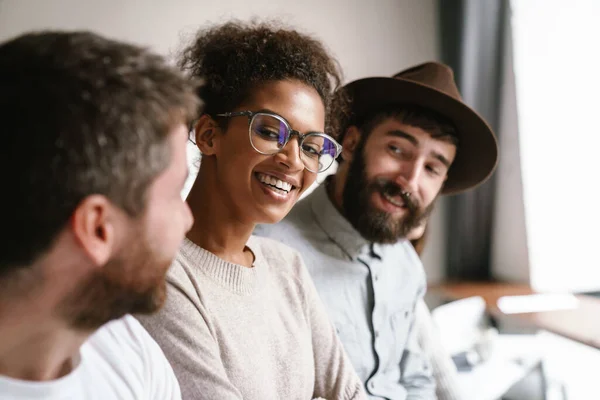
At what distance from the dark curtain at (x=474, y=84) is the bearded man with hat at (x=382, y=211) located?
1.21 meters

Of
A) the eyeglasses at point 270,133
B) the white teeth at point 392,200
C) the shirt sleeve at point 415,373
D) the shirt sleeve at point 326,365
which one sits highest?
the eyeglasses at point 270,133

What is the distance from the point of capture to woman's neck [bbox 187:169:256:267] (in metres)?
0.93

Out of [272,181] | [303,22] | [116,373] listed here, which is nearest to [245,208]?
[272,181]

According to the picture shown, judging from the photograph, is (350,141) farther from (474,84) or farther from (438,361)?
(474,84)

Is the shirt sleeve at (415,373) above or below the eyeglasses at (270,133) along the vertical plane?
below

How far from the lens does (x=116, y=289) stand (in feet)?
1.86

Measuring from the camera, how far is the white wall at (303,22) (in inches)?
63.3

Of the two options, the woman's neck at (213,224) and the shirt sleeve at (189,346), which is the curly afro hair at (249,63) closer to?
the woman's neck at (213,224)

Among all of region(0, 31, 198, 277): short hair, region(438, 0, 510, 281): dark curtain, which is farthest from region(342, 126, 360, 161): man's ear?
region(438, 0, 510, 281): dark curtain

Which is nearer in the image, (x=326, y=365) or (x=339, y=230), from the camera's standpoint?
(x=326, y=365)

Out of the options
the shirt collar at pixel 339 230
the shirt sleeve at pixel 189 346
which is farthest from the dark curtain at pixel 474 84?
the shirt sleeve at pixel 189 346

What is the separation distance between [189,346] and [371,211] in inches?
31.2

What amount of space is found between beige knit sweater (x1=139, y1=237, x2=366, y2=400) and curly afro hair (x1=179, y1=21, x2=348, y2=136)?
1.03 ft

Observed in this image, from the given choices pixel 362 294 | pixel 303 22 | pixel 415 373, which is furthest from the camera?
pixel 303 22
